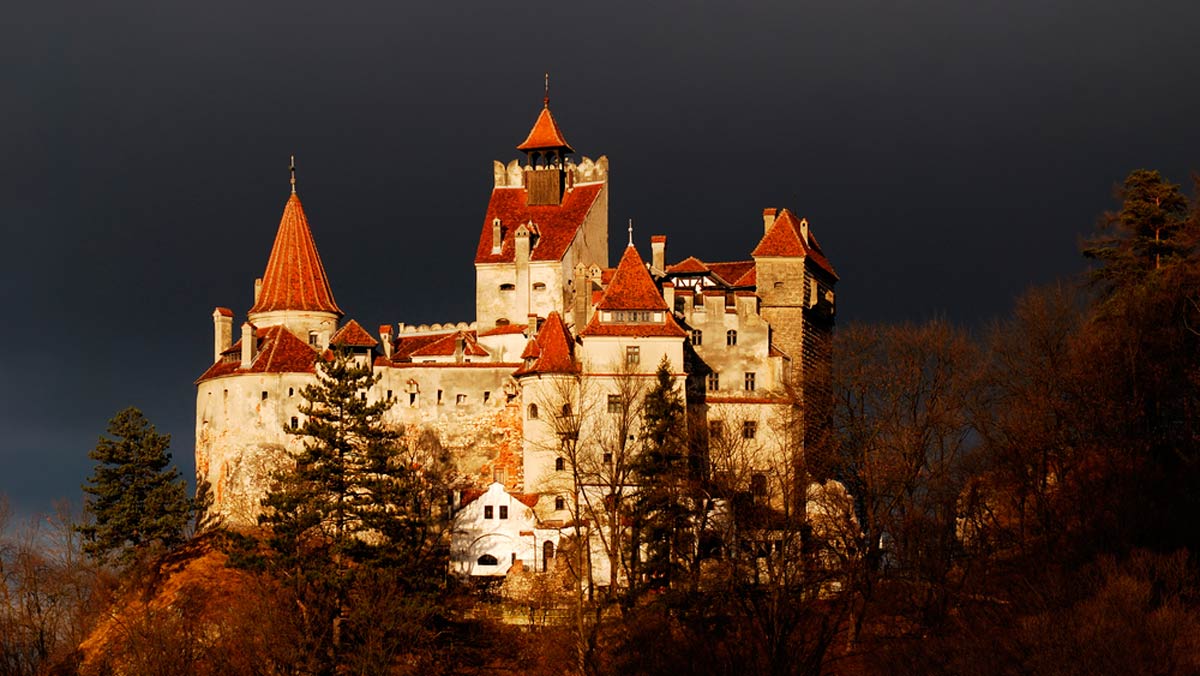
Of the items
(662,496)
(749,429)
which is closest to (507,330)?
(749,429)

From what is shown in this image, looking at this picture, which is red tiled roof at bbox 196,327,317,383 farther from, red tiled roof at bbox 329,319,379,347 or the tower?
the tower

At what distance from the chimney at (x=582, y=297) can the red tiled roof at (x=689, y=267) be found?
4.03 m

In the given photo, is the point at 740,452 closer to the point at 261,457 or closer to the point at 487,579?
the point at 487,579

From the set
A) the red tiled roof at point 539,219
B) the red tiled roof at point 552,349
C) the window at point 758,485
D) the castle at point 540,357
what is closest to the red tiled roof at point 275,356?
the castle at point 540,357

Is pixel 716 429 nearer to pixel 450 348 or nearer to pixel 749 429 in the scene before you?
pixel 749 429

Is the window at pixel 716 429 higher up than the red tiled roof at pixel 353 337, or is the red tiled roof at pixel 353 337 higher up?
the red tiled roof at pixel 353 337

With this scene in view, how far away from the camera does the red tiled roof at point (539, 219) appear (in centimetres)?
9356

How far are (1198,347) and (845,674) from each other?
1841 centimetres

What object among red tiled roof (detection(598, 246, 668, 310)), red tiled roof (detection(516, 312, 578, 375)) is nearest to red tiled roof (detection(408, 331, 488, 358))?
red tiled roof (detection(516, 312, 578, 375))

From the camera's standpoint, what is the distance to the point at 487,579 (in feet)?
258

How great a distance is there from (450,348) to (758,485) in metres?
18.4

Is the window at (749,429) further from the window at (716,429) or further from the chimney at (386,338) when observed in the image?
the chimney at (386,338)

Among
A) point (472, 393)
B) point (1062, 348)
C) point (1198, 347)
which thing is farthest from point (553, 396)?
point (1198, 347)

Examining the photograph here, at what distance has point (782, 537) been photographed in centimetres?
7400
